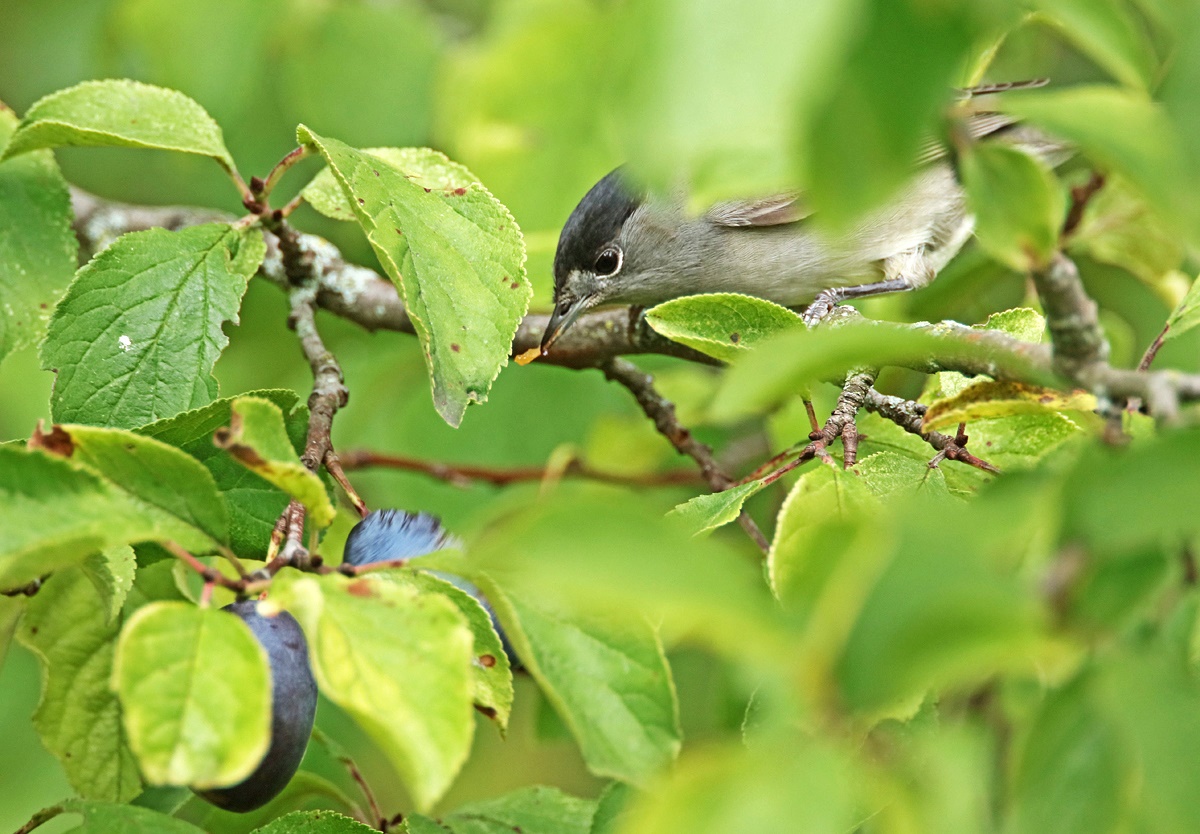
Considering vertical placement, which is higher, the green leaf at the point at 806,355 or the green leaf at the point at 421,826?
the green leaf at the point at 806,355

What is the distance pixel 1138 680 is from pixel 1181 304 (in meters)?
1.21

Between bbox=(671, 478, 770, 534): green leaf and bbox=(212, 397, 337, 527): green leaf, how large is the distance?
57 cm

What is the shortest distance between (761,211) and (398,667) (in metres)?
2.59

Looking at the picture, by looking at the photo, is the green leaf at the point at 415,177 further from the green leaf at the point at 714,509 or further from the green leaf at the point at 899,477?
the green leaf at the point at 899,477

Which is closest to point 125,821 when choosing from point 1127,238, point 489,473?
point 489,473

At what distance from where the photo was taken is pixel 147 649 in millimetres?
1214

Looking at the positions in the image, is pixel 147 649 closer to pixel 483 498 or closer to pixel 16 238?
pixel 16 238

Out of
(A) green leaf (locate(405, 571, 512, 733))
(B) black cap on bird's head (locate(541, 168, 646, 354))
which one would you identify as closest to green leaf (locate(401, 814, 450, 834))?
(A) green leaf (locate(405, 571, 512, 733))

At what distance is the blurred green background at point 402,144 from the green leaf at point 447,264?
118cm

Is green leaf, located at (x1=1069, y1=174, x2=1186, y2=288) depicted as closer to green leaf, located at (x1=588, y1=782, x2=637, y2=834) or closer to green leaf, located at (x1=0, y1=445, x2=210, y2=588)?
green leaf, located at (x1=588, y1=782, x2=637, y2=834)

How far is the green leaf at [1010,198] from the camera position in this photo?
108cm

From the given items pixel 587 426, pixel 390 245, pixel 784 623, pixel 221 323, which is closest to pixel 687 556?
pixel 784 623

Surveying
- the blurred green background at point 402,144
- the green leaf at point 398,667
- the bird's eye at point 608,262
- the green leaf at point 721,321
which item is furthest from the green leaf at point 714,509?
the bird's eye at point 608,262

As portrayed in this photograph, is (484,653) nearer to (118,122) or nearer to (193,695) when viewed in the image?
(193,695)
